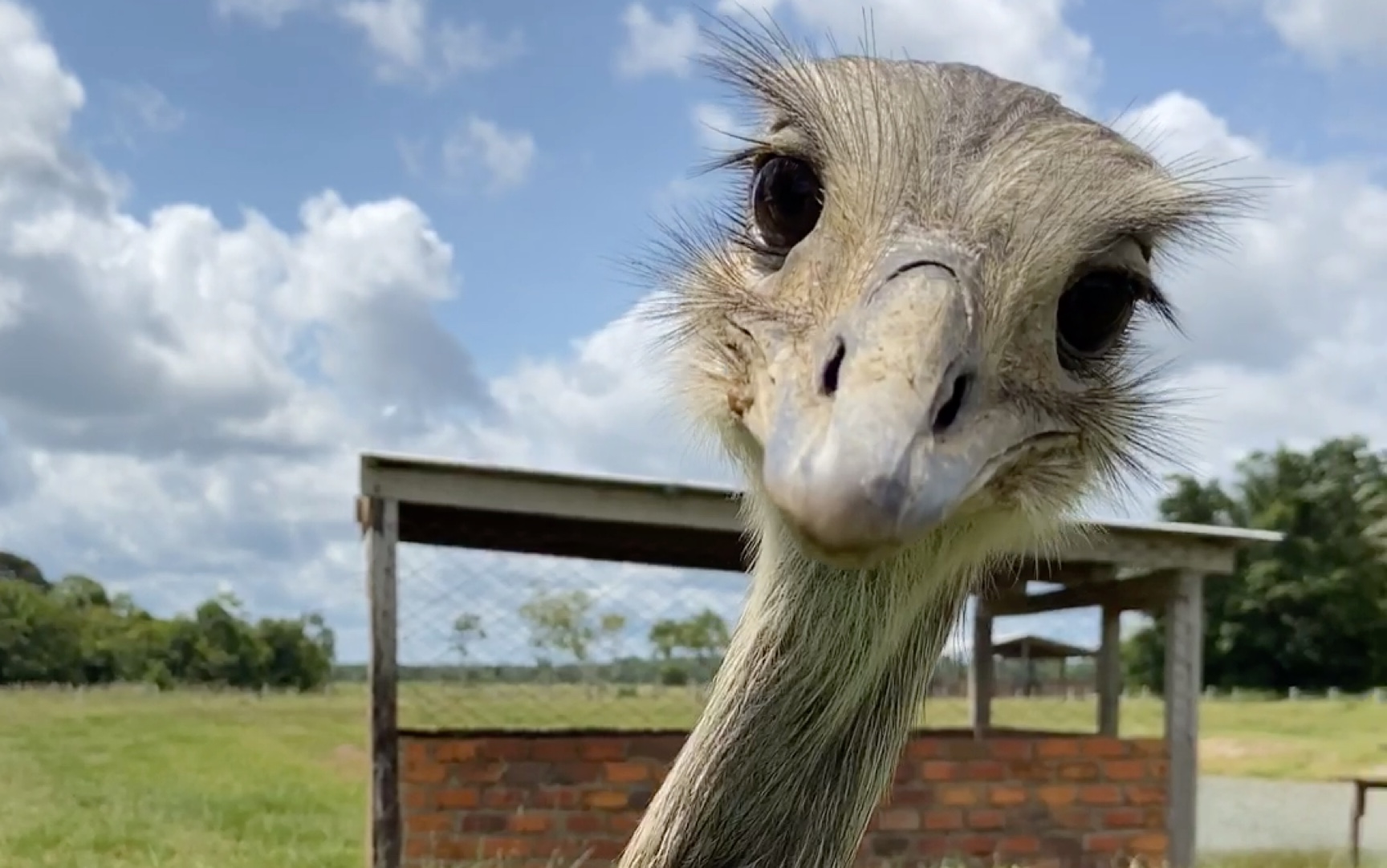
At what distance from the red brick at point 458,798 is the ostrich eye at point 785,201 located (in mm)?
4281

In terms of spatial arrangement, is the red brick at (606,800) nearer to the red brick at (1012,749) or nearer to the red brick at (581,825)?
the red brick at (581,825)

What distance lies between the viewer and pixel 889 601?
69.7 inches

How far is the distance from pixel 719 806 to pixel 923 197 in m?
0.77

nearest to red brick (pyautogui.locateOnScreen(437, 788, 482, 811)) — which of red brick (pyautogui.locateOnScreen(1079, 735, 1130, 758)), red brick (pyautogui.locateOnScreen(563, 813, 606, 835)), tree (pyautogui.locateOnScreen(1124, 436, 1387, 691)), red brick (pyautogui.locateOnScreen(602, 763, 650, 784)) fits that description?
red brick (pyautogui.locateOnScreen(563, 813, 606, 835))

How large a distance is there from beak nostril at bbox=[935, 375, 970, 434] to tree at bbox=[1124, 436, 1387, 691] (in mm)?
38757

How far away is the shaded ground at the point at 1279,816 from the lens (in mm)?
10562

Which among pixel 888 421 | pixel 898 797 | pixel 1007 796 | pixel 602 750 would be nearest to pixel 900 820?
pixel 898 797

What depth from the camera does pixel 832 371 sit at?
50.1 inches

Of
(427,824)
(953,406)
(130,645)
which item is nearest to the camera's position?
(953,406)

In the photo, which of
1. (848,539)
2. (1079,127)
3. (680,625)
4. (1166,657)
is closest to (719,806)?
(848,539)

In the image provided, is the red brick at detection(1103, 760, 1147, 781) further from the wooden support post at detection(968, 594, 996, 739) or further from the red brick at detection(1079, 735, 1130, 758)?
the wooden support post at detection(968, 594, 996, 739)

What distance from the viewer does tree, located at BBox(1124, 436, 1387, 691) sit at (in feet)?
131

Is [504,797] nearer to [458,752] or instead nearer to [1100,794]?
[458,752]

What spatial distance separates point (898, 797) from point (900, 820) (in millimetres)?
93
